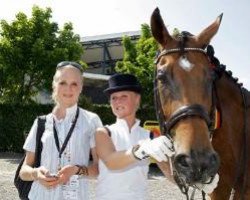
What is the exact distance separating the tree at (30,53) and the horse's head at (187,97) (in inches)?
627

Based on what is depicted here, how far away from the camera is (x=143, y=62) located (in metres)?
21.4

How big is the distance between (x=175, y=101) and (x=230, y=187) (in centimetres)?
105

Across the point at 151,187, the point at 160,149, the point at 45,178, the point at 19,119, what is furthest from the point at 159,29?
the point at 19,119

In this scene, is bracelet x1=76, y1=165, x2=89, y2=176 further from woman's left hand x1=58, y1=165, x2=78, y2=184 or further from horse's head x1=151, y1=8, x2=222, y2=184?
horse's head x1=151, y1=8, x2=222, y2=184

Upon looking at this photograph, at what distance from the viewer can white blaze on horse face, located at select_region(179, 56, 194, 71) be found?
2590 mm

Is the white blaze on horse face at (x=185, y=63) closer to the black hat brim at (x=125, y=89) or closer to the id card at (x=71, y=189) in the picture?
the black hat brim at (x=125, y=89)

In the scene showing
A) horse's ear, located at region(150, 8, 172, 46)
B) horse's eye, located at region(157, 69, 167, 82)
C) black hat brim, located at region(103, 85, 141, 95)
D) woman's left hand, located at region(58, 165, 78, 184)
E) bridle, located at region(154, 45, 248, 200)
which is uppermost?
horse's ear, located at region(150, 8, 172, 46)

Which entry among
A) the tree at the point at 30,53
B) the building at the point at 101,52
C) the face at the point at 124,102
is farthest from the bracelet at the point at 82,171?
the building at the point at 101,52

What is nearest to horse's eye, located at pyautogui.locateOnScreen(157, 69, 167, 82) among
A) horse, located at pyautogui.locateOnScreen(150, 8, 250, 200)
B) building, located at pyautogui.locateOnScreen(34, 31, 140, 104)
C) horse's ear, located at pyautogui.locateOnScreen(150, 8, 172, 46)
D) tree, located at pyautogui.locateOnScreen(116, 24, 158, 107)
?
horse, located at pyautogui.locateOnScreen(150, 8, 250, 200)

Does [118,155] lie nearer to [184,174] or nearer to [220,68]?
[184,174]

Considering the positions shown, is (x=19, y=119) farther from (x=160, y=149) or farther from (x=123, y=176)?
(x=160, y=149)

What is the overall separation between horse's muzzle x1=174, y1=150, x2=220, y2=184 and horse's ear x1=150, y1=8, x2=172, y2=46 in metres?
0.90

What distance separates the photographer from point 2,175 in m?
12.4

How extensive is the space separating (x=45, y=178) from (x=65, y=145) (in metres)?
0.34
